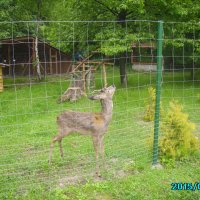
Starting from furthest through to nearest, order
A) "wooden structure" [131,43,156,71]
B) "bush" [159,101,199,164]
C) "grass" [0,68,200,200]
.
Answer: "wooden structure" [131,43,156,71] < "bush" [159,101,199,164] < "grass" [0,68,200,200]

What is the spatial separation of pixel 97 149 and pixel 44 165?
95cm

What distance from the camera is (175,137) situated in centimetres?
651

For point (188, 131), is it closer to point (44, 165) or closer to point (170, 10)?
point (44, 165)

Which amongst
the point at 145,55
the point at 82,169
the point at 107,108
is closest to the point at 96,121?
the point at 107,108

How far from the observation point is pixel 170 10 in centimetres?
1569

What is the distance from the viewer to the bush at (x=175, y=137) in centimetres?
645

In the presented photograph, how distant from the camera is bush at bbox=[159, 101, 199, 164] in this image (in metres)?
6.45

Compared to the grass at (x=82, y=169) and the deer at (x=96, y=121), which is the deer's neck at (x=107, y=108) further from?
the grass at (x=82, y=169)

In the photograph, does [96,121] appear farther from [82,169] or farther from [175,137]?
[175,137]

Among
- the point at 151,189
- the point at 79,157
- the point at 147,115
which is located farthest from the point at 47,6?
the point at 151,189

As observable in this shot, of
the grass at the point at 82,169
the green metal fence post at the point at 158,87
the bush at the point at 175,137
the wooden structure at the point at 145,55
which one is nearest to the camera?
the grass at the point at 82,169
